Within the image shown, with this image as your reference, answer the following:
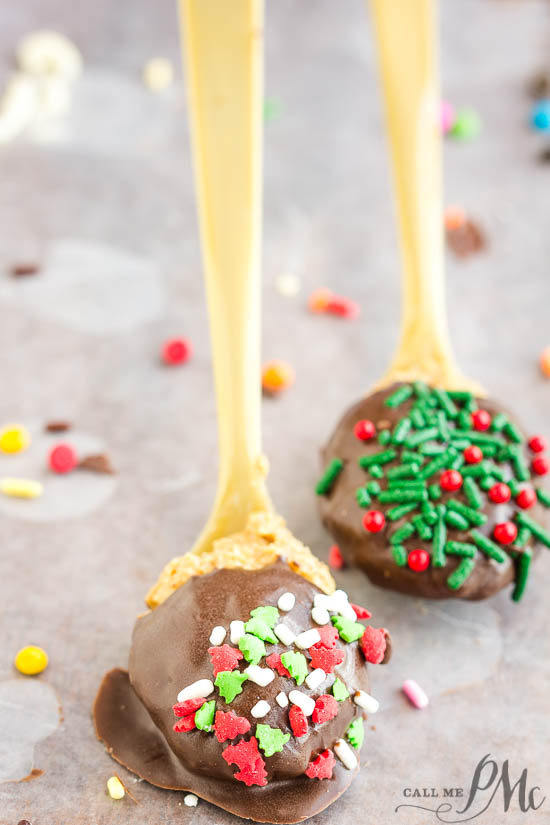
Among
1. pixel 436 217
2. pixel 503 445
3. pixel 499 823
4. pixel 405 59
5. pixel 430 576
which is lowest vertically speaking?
pixel 499 823

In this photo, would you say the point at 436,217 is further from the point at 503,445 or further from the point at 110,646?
the point at 110,646

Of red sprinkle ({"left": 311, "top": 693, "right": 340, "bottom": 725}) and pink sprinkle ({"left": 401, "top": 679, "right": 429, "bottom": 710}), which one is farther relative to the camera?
pink sprinkle ({"left": 401, "top": 679, "right": 429, "bottom": 710})

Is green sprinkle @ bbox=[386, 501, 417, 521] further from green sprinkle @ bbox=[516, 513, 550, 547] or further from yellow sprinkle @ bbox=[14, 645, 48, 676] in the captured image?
yellow sprinkle @ bbox=[14, 645, 48, 676]

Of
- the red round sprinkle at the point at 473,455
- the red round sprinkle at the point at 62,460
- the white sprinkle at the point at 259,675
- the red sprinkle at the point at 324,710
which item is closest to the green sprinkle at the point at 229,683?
the white sprinkle at the point at 259,675

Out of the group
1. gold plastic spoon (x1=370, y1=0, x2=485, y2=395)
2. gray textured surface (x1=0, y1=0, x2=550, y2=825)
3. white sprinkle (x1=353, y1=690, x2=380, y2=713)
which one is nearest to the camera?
white sprinkle (x1=353, y1=690, x2=380, y2=713)

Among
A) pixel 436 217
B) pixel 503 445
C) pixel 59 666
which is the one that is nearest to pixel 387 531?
pixel 503 445

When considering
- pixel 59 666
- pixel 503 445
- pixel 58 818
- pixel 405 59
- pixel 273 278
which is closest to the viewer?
pixel 58 818

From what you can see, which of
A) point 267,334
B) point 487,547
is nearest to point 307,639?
point 487,547

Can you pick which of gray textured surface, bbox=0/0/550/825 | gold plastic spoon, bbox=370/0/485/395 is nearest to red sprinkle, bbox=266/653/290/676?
gray textured surface, bbox=0/0/550/825
